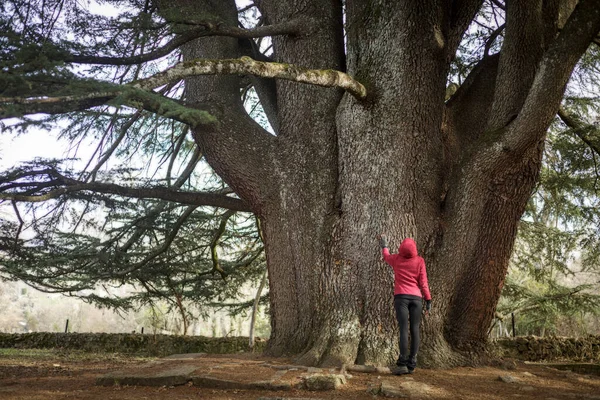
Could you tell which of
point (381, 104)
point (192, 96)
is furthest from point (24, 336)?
point (381, 104)

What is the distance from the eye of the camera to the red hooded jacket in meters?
5.56

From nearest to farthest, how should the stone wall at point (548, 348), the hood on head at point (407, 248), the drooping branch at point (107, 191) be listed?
the hood on head at point (407, 248) → the drooping branch at point (107, 191) → the stone wall at point (548, 348)

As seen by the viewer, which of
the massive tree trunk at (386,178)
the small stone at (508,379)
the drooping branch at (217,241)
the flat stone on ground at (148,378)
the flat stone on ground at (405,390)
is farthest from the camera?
the drooping branch at (217,241)

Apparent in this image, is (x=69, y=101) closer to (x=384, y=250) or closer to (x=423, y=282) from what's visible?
(x=384, y=250)

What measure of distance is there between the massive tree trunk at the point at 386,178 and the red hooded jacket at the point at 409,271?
30 cm

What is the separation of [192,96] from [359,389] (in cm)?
455

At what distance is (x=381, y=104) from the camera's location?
6387 mm

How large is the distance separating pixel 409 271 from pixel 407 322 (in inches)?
20.4

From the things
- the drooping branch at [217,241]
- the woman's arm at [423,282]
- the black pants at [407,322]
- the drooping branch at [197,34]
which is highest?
the drooping branch at [197,34]

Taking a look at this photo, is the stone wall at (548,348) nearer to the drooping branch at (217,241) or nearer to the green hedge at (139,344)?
the green hedge at (139,344)

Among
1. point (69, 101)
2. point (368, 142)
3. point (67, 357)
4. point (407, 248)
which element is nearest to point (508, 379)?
point (407, 248)

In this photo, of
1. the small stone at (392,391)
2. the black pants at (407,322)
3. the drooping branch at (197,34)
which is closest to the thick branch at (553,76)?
the black pants at (407,322)

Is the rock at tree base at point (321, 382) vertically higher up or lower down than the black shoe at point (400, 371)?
lower down

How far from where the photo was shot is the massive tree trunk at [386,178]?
5.95 metres
